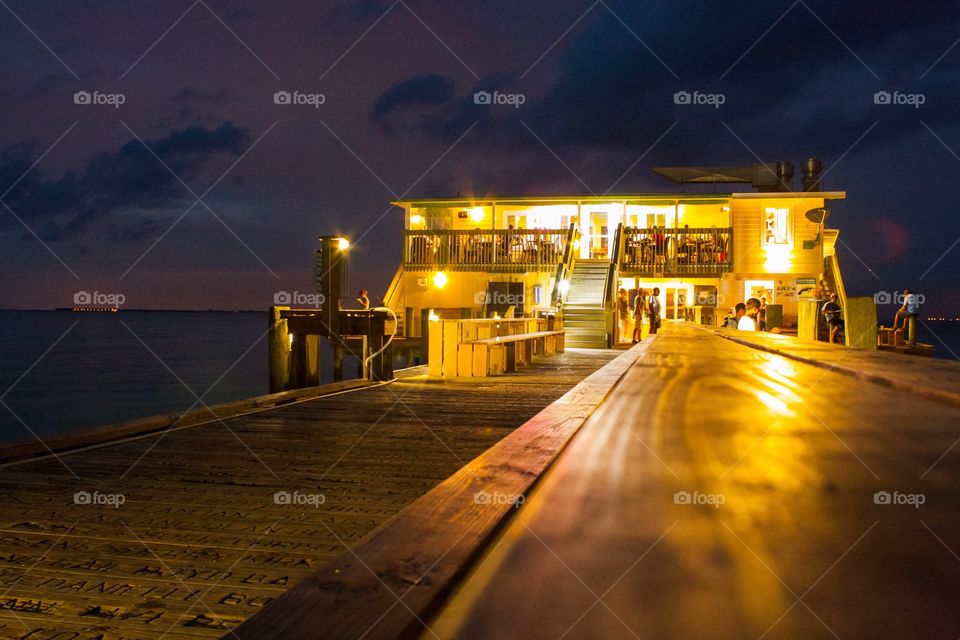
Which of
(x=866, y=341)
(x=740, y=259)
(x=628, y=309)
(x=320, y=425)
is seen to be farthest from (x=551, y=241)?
(x=320, y=425)

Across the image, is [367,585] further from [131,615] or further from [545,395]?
[545,395]

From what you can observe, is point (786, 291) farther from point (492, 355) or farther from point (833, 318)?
point (492, 355)

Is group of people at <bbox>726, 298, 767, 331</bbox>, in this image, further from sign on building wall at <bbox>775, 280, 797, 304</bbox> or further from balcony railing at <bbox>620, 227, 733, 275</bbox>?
sign on building wall at <bbox>775, 280, 797, 304</bbox>

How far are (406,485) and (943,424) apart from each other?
263 cm

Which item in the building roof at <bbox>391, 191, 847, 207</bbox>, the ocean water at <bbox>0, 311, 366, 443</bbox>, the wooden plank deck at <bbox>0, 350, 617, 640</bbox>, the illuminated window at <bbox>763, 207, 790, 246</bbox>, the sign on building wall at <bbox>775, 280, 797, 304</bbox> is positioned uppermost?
the building roof at <bbox>391, 191, 847, 207</bbox>

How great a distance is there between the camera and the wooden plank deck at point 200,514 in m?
2.27

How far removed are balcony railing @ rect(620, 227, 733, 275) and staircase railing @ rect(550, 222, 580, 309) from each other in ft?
7.41

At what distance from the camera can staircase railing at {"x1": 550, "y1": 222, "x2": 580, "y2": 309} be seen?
2159 cm

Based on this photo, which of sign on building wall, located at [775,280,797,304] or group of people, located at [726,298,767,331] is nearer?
group of people, located at [726,298,767,331]

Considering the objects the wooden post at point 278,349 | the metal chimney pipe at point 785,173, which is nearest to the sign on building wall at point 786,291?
the metal chimney pipe at point 785,173

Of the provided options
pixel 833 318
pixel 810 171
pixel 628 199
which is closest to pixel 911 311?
pixel 833 318

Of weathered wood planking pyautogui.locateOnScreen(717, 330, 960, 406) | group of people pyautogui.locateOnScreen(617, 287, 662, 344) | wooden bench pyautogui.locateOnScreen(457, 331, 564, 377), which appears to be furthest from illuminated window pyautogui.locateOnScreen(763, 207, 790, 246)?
→ weathered wood planking pyautogui.locateOnScreen(717, 330, 960, 406)

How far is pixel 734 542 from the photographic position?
1255 mm

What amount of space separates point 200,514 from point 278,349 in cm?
917
